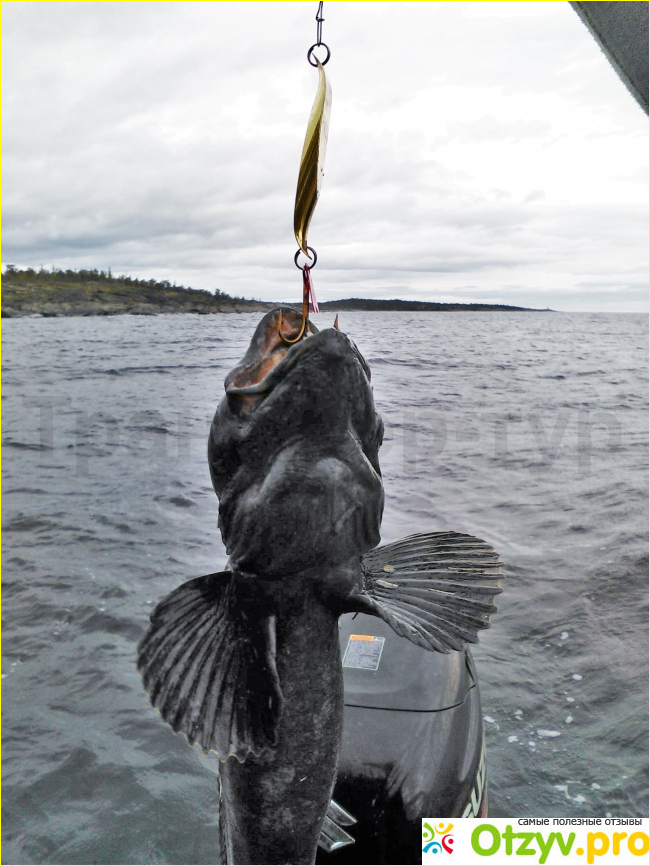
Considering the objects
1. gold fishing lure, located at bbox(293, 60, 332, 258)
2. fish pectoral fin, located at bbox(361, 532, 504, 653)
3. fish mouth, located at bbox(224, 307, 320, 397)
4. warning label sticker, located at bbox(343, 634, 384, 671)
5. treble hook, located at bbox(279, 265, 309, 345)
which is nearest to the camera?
gold fishing lure, located at bbox(293, 60, 332, 258)

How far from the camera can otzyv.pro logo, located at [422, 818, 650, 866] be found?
3281 mm

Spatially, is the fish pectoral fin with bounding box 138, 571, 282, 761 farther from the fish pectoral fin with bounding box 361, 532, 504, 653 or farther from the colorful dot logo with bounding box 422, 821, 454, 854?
the colorful dot logo with bounding box 422, 821, 454, 854

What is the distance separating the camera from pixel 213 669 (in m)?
2.06

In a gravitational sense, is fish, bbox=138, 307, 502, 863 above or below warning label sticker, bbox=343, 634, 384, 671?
above

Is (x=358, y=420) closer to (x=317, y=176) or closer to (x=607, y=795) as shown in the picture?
(x=317, y=176)

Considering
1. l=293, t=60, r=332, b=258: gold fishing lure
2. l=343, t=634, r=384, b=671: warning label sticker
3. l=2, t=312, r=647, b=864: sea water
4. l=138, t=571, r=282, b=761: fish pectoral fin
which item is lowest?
l=2, t=312, r=647, b=864: sea water

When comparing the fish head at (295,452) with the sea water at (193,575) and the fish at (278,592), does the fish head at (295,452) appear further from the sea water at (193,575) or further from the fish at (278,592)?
the sea water at (193,575)

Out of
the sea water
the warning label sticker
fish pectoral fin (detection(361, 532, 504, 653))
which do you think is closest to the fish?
fish pectoral fin (detection(361, 532, 504, 653))

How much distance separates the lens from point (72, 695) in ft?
21.0

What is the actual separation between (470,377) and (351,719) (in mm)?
24759

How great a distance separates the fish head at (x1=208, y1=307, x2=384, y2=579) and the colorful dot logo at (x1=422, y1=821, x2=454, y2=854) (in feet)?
6.95

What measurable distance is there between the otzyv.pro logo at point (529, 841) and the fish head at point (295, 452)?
2.20m

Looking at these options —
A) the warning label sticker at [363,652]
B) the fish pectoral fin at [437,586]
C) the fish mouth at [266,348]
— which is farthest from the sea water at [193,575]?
A: the warning label sticker at [363,652]

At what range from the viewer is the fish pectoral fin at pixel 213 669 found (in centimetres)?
202
